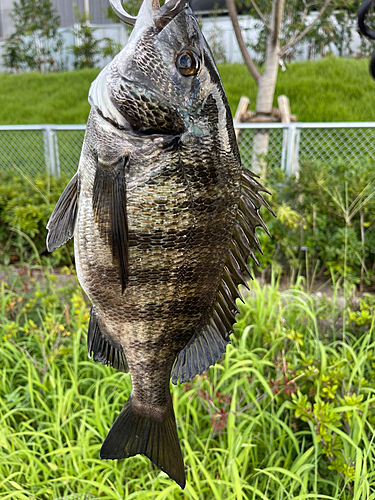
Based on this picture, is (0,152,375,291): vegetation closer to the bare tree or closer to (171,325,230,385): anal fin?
the bare tree

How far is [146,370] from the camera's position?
0.95 meters

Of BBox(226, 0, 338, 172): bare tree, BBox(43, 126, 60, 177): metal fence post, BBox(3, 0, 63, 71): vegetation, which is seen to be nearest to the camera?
BBox(226, 0, 338, 172): bare tree

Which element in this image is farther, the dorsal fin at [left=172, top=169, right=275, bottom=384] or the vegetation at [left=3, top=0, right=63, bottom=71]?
the vegetation at [left=3, top=0, right=63, bottom=71]

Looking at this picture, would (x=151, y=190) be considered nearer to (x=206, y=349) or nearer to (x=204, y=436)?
(x=206, y=349)

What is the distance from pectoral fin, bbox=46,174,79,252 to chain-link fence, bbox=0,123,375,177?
3.60 metres

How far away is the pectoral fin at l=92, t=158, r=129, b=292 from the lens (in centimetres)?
83

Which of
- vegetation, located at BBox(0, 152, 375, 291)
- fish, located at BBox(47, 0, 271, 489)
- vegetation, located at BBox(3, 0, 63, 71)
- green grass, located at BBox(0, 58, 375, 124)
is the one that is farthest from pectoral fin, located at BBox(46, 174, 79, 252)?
vegetation, located at BBox(3, 0, 63, 71)

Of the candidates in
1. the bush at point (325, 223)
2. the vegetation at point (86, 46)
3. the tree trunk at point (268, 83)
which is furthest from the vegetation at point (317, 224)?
the vegetation at point (86, 46)

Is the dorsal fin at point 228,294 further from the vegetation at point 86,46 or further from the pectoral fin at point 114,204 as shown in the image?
the vegetation at point 86,46

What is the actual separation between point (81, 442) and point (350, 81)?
1076 centimetres

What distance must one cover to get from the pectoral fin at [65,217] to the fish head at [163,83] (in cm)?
20

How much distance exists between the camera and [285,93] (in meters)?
9.86

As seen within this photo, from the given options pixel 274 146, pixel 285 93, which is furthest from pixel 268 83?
pixel 285 93

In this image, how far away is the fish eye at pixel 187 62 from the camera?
2.72ft
